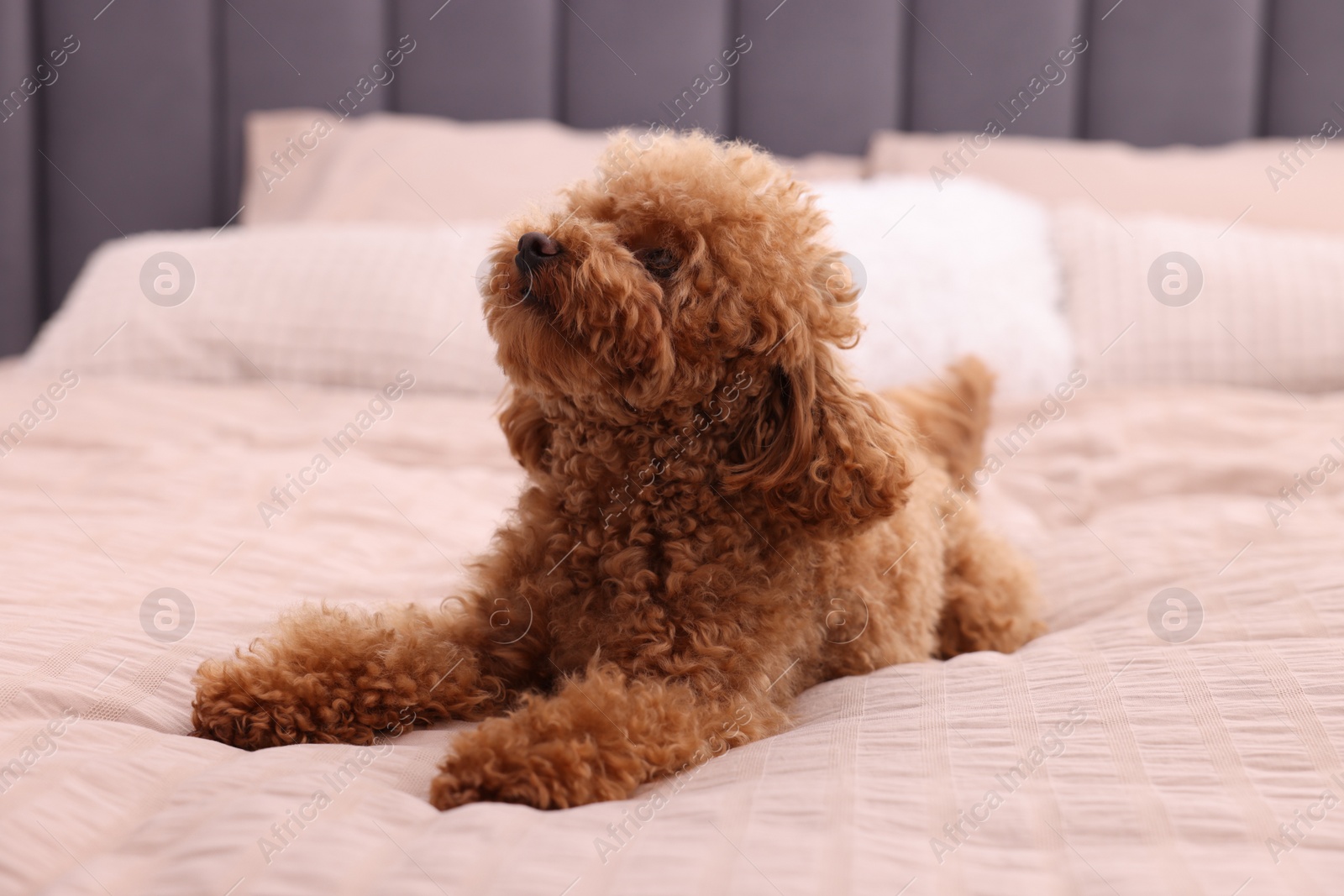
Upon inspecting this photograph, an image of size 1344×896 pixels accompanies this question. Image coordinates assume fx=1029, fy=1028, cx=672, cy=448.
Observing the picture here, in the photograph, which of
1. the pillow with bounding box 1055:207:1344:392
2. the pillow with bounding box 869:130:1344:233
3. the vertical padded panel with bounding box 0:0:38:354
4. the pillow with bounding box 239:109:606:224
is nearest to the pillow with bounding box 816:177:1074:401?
A: the pillow with bounding box 1055:207:1344:392

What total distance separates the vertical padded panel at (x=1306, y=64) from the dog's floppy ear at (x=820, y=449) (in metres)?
2.82

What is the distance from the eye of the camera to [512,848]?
29.6 inches

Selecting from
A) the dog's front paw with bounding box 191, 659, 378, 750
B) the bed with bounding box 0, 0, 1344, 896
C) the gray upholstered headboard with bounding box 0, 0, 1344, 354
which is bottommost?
the dog's front paw with bounding box 191, 659, 378, 750

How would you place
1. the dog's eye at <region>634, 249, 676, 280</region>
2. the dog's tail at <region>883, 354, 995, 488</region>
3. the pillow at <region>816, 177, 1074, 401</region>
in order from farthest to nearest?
the pillow at <region>816, 177, 1074, 401</region>
the dog's tail at <region>883, 354, 995, 488</region>
the dog's eye at <region>634, 249, 676, 280</region>

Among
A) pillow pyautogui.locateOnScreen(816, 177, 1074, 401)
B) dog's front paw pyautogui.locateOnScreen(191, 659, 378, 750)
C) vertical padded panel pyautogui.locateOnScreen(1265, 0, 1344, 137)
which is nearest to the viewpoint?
dog's front paw pyautogui.locateOnScreen(191, 659, 378, 750)

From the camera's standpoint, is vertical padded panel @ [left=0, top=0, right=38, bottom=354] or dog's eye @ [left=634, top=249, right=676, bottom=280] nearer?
dog's eye @ [left=634, top=249, right=676, bottom=280]

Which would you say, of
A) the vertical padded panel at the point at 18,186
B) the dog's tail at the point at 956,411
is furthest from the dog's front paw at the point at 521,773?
the vertical padded panel at the point at 18,186

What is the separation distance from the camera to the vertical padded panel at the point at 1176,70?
10.4ft

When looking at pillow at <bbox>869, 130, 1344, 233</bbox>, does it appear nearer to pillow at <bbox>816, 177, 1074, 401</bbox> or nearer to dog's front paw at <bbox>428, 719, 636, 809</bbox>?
pillow at <bbox>816, 177, 1074, 401</bbox>

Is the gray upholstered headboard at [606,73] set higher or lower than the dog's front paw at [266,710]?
higher

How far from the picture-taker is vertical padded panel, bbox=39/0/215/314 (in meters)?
3.22

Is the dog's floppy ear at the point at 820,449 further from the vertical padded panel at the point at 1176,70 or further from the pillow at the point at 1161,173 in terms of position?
the vertical padded panel at the point at 1176,70

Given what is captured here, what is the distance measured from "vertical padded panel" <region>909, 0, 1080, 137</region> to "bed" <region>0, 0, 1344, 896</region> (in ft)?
0.04

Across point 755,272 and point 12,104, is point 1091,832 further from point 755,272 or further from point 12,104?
point 12,104
